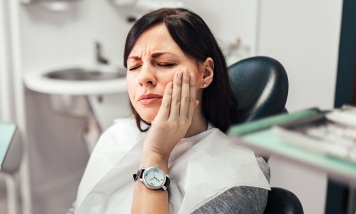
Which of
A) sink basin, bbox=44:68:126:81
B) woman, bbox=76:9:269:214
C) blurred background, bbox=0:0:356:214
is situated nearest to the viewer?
woman, bbox=76:9:269:214

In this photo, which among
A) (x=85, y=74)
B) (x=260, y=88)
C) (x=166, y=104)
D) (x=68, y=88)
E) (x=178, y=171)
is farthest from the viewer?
(x=85, y=74)

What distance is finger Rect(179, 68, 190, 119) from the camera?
1.09 meters

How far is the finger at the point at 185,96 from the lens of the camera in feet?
3.58

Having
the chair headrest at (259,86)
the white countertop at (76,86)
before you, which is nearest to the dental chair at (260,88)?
the chair headrest at (259,86)

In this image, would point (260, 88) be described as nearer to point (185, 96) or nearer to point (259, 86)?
point (259, 86)

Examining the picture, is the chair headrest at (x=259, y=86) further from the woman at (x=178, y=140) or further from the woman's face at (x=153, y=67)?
the woman's face at (x=153, y=67)

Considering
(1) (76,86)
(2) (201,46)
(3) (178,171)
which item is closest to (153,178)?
(3) (178,171)

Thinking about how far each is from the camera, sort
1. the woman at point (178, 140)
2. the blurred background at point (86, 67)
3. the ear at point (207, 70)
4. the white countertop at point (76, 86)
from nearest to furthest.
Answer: the woman at point (178, 140)
the ear at point (207, 70)
the white countertop at point (76, 86)
the blurred background at point (86, 67)

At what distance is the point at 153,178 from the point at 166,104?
175 mm

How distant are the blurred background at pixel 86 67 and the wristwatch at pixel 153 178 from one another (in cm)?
103

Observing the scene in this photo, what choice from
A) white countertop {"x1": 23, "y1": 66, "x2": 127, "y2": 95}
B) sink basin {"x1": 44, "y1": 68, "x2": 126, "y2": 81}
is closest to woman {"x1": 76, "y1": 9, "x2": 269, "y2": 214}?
white countertop {"x1": 23, "y1": 66, "x2": 127, "y2": 95}

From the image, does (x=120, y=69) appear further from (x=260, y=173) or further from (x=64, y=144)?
(x=260, y=173)

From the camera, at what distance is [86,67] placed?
2479 mm

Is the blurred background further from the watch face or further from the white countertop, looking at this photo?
the watch face
